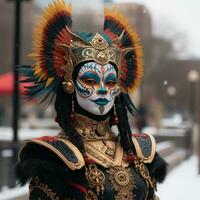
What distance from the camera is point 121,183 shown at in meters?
3.36

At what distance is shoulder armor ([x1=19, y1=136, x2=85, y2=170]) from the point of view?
328 cm

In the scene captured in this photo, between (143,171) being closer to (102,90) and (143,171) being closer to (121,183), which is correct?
(121,183)

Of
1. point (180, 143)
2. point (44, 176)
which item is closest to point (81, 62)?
point (44, 176)

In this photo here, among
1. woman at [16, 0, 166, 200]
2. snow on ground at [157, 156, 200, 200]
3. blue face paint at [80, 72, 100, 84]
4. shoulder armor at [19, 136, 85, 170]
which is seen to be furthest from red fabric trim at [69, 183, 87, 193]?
snow on ground at [157, 156, 200, 200]

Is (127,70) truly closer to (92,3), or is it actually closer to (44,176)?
(44,176)

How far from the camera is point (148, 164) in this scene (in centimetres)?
363

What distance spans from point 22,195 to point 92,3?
2.72 m

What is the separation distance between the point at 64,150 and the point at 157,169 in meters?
0.65

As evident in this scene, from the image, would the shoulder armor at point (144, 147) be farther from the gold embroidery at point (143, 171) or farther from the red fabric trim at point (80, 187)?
the red fabric trim at point (80, 187)

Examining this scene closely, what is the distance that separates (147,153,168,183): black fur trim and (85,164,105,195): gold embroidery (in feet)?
1.35

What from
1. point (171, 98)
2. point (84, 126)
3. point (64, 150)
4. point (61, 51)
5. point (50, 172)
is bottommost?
point (171, 98)

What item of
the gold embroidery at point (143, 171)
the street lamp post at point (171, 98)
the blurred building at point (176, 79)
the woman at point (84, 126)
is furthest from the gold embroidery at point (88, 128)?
the street lamp post at point (171, 98)

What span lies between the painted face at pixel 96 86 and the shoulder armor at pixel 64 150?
260 millimetres

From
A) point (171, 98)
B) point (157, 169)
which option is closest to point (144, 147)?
point (157, 169)
